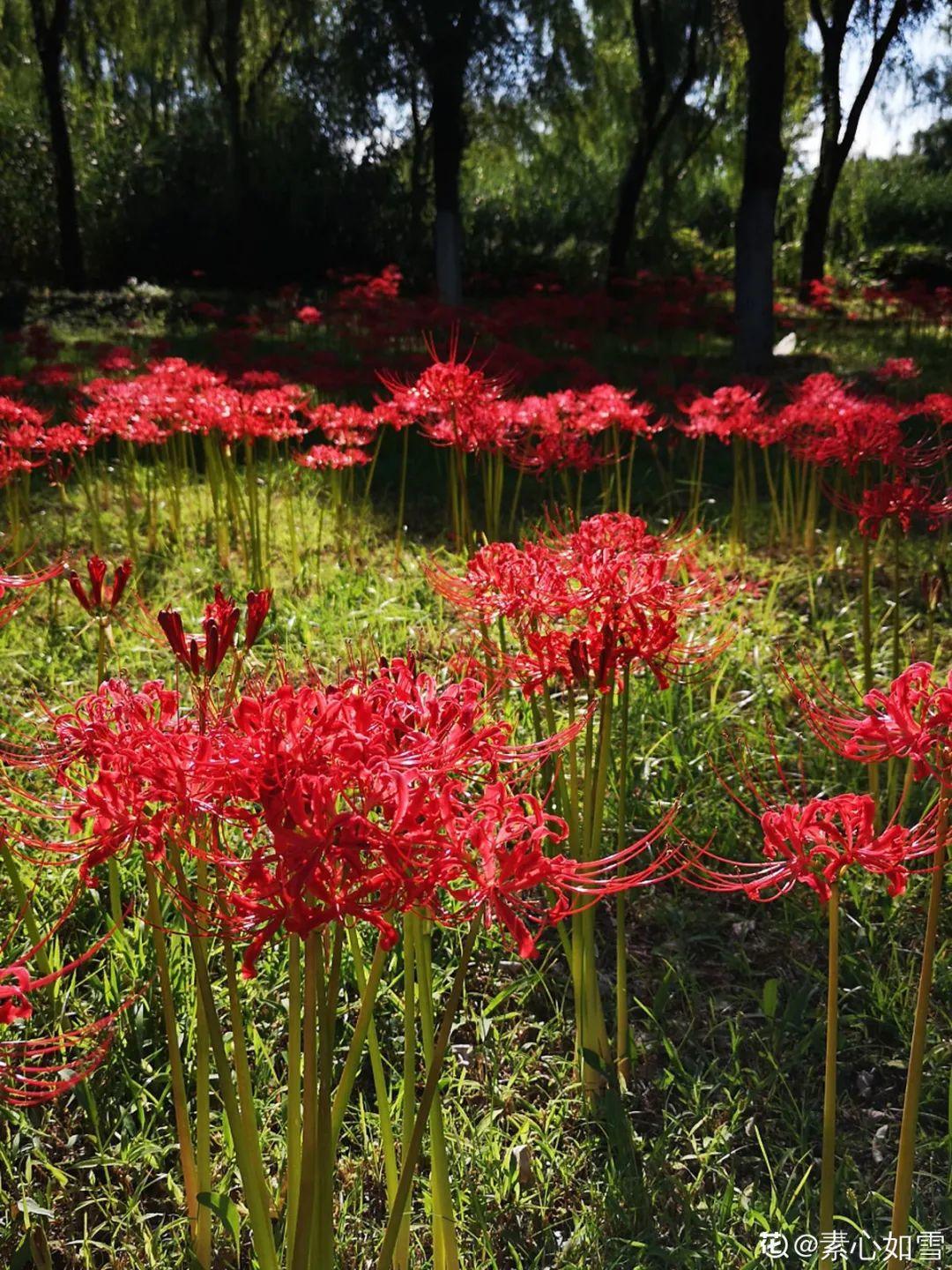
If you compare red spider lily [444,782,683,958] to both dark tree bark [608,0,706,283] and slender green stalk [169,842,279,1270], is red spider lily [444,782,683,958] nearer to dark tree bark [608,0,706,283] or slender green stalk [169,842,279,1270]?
slender green stalk [169,842,279,1270]

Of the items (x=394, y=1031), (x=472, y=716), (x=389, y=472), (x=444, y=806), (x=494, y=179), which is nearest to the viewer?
(x=444, y=806)

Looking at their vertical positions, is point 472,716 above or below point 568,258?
below

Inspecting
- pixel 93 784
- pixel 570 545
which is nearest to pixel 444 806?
pixel 93 784

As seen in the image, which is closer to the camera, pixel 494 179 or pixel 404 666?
pixel 404 666

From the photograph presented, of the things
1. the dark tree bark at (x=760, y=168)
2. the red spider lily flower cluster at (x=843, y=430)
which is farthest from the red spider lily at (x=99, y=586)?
the dark tree bark at (x=760, y=168)

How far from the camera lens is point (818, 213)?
45.6 feet

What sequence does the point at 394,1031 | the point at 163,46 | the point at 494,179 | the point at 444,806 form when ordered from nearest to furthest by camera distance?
the point at 444,806
the point at 394,1031
the point at 163,46
the point at 494,179

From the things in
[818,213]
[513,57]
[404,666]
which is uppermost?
[513,57]

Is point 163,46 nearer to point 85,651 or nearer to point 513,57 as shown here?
point 513,57

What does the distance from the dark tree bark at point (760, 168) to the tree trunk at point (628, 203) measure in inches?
176

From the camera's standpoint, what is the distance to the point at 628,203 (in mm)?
14102

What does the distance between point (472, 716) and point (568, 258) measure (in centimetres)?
2043

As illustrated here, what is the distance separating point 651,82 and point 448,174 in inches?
123

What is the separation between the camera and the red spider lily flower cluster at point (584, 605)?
1657mm
